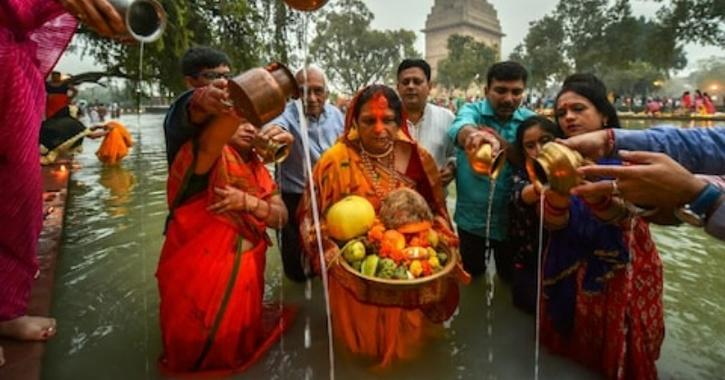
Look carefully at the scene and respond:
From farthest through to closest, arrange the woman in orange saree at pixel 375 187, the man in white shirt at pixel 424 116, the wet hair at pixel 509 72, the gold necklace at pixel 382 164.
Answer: the man in white shirt at pixel 424 116 < the wet hair at pixel 509 72 < the gold necklace at pixel 382 164 < the woman in orange saree at pixel 375 187

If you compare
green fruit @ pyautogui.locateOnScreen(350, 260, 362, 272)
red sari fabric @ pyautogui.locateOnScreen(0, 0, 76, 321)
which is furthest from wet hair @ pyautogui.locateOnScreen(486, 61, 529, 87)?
red sari fabric @ pyautogui.locateOnScreen(0, 0, 76, 321)

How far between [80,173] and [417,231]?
365 inches

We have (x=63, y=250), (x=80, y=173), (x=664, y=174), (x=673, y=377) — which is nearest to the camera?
(x=664, y=174)

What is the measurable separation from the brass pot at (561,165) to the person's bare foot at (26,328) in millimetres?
2901

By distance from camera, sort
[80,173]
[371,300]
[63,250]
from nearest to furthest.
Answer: [371,300]
[63,250]
[80,173]

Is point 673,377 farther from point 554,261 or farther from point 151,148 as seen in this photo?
point 151,148

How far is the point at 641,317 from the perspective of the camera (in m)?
2.68

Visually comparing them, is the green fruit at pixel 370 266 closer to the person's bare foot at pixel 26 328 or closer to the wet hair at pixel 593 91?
the wet hair at pixel 593 91

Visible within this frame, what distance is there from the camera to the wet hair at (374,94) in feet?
10.6

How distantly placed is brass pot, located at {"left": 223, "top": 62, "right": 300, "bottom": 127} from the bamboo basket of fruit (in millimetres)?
1071

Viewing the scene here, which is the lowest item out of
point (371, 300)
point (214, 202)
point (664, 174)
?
point (371, 300)

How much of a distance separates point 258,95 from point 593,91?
2006 millimetres

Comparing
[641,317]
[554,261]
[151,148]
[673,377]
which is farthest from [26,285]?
[151,148]

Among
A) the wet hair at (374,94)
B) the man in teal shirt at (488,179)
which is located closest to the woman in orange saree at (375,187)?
the wet hair at (374,94)
